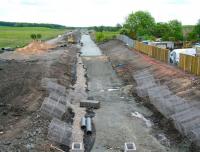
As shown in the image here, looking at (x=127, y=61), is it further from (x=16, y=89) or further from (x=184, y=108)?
(x=184, y=108)

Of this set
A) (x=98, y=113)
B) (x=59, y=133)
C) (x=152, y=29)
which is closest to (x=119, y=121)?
(x=98, y=113)

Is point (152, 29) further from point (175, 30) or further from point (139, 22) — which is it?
point (175, 30)

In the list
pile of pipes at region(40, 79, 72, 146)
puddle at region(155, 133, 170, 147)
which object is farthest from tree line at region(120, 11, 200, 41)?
puddle at region(155, 133, 170, 147)

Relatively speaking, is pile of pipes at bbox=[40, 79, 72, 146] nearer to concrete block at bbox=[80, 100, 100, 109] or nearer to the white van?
concrete block at bbox=[80, 100, 100, 109]

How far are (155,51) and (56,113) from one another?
115 feet

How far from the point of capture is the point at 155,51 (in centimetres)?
6134

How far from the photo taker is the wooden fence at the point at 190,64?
4023 cm

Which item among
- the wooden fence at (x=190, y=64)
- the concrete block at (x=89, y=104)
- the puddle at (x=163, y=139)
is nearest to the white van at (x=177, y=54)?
the wooden fence at (x=190, y=64)

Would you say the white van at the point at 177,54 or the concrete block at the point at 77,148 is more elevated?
the white van at the point at 177,54

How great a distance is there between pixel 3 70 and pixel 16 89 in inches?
538

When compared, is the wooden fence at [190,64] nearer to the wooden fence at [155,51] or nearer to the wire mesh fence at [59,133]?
the wooden fence at [155,51]

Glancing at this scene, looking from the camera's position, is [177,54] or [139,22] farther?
[139,22]

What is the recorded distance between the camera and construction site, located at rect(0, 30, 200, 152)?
23.7 m

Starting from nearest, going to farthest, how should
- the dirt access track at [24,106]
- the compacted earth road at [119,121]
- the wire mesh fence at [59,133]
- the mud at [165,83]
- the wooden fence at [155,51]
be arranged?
the dirt access track at [24,106]
the wire mesh fence at [59,133]
the compacted earth road at [119,121]
the mud at [165,83]
the wooden fence at [155,51]
